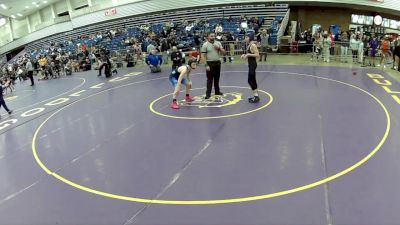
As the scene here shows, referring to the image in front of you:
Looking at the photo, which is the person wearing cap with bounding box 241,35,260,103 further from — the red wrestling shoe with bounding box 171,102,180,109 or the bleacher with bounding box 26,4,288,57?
the bleacher with bounding box 26,4,288,57

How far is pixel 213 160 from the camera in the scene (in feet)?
22.9

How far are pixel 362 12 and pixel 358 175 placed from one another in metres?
22.1

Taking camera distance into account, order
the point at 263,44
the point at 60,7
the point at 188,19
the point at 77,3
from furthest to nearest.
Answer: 1. the point at 60,7
2. the point at 77,3
3. the point at 188,19
4. the point at 263,44

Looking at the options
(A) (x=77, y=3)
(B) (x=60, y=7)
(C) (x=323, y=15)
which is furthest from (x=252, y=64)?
(B) (x=60, y=7)

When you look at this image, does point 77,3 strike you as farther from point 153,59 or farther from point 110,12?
point 153,59

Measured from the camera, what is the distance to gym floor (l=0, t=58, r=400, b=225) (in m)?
5.30

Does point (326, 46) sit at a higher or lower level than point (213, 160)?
higher

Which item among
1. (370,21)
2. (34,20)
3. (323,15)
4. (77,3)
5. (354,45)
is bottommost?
(354,45)

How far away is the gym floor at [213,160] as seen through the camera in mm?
5301

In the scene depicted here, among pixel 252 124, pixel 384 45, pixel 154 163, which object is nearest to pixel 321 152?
pixel 252 124

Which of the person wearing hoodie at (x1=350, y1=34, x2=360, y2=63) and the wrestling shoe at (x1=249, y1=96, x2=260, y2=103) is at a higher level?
the person wearing hoodie at (x1=350, y1=34, x2=360, y2=63)

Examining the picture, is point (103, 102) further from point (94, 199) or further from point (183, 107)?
point (94, 199)

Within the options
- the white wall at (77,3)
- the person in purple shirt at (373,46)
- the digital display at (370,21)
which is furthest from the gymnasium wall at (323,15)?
the white wall at (77,3)

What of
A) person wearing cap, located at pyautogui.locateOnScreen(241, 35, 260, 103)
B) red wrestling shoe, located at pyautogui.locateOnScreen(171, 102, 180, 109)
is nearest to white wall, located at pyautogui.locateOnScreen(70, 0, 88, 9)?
red wrestling shoe, located at pyautogui.locateOnScreen(171, 102, 180, 109)
